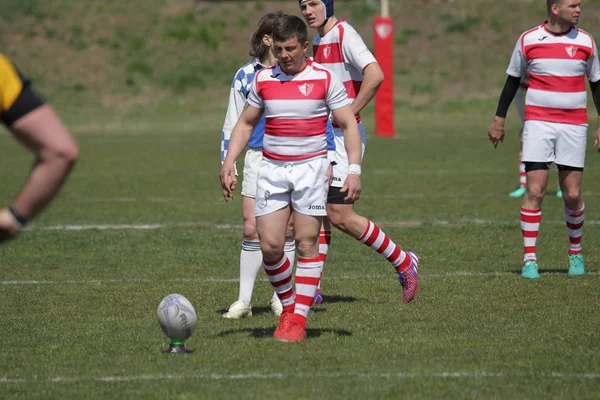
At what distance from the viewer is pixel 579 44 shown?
873 centimetres

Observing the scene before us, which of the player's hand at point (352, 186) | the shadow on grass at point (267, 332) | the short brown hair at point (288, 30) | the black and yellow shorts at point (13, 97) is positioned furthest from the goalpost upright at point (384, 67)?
the black and yellow shorts at point (13, 97)

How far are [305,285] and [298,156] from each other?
0.82 metres

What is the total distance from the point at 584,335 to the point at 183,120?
33.2 meters

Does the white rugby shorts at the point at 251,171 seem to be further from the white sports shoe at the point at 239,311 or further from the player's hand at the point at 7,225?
the player's hand at the point at 7,225

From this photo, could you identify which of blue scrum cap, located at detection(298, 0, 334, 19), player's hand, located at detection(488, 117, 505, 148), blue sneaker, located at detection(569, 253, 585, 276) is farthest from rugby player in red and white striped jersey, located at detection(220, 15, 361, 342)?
blue sneaker, located at detection(569, 253, 585, 276)

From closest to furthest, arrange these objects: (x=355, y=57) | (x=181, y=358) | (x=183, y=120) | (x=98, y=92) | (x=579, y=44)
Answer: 1. (x=181, y=358)
2. (x=355, y=57)
3. (x=579, y=44)
4. (x=183, y=120)
5. (x=98, y=92)

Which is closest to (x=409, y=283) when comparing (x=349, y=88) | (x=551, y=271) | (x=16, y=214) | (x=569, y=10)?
(x=349, y=88)

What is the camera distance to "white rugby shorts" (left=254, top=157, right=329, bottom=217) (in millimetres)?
6473

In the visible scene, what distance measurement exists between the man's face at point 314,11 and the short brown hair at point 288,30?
4.21 ft

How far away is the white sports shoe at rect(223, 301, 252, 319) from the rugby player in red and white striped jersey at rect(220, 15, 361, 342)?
0.88m

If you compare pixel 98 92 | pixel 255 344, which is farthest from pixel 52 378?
pixel 98 92

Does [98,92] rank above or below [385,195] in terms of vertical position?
below

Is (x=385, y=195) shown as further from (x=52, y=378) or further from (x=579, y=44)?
(x=52, y=378)

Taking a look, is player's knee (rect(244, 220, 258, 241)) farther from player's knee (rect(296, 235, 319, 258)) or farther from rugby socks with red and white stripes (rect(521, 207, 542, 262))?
rugby socks with red and white stripes (rect(521, 207, 542, 262))
